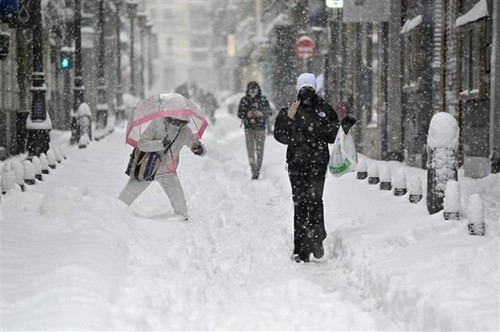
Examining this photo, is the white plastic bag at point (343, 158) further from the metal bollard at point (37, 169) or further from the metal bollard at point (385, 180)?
the metal bollard at point (37, 169)

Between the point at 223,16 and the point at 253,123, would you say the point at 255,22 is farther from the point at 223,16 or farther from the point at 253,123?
the point at 253,123

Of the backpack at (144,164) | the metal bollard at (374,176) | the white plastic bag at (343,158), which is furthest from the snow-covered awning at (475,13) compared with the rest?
the backpack at (144,164)

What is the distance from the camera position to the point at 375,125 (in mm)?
22578

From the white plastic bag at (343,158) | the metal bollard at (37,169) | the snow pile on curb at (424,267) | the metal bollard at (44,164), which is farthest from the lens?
the metal bollard at (44,164)

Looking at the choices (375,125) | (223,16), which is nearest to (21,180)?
(375,125)

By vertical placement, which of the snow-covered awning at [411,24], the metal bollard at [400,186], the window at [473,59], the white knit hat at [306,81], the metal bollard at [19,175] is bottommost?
the metal bollard at [400,186]

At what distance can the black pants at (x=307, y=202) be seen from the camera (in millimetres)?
8836

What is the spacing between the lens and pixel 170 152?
1101cm

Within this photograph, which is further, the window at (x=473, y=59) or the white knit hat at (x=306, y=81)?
the window at (x=473, y=59)

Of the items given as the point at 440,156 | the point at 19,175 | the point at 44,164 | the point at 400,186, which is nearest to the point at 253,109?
the point at 44,164

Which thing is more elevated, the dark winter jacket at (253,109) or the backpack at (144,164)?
the dark winter jacket at (253,109)

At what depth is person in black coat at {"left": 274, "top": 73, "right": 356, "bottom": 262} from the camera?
8.84 m

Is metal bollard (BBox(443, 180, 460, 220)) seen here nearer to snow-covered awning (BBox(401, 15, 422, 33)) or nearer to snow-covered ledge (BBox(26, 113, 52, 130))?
snow-covered awning (BBox(401, 15, 422, 33))

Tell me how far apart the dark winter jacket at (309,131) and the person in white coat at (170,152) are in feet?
7.26
